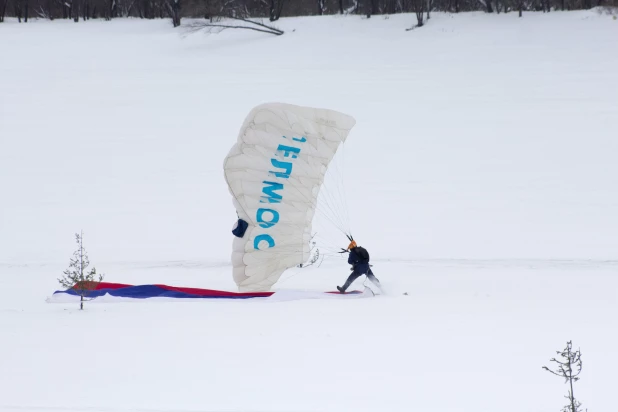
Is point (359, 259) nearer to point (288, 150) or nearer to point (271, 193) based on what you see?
point (271, 193)

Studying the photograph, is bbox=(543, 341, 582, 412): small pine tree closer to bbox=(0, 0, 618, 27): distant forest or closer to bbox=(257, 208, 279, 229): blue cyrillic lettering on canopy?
bbox=(257, 208, 279, 229): blue cyrillic lettering on canopy

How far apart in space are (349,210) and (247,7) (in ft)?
59.3

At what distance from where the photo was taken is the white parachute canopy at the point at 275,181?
9.99 m

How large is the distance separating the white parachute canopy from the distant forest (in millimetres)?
18927

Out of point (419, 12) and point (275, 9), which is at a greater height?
point (275, 9)

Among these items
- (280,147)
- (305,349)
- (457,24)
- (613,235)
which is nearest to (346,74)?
(457,24)

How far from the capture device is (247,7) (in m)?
32.7

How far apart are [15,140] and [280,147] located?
14.1 metres

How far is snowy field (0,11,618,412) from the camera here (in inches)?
268

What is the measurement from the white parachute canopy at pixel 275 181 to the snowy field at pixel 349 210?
59 centimetres

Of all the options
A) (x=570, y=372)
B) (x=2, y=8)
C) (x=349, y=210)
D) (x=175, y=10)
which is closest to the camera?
(x=570, y=372)

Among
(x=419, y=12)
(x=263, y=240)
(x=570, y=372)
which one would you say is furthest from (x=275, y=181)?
(x=419, y=12)

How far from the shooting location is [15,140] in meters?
21.8

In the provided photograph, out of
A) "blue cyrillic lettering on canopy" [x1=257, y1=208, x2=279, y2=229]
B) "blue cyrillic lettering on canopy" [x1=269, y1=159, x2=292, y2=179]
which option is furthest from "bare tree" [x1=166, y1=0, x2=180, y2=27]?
"blue cyrillic lettering on canopy" [x1=257, y1=208, x2=279, y2=229]
